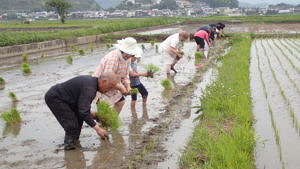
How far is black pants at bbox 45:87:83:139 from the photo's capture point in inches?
187

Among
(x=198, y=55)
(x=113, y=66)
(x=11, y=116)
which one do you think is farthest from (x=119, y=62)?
(x=198, y=55)

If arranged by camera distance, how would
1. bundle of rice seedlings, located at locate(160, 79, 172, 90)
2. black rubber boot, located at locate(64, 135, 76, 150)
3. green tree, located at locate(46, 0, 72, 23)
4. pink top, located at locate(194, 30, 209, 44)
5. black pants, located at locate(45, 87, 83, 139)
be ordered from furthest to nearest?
green tree, located at locate(46, 0, 72, 23)
pink top, located at locate(194, 30, 209, 44)
bundle of rice seedlings, located at locate(160, 79, 172, 90)
black rubber boot, located at locate(64, 135, 76, 150)
black pants, located at locate(45, 87, 83, 139)

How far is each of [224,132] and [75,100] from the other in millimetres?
1859

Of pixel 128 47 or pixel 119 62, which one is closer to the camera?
pixel 128 47

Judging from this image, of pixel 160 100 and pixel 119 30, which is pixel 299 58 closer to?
pixel 160 100

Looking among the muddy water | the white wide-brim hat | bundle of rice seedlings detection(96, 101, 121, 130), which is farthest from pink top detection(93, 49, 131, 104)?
the muddy water

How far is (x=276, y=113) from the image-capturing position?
6.29 m

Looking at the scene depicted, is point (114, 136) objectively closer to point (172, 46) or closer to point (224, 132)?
point (224, 132)

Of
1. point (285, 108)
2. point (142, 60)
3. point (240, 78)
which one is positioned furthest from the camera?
point (142, 60)

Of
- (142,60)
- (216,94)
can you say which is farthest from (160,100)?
(142,60)

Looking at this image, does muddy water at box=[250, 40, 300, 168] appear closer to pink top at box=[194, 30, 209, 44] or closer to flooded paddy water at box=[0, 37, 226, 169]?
flooded paddy water at box=[0, 37, 226, 169]

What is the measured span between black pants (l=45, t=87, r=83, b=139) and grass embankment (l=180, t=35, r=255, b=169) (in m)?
1.39

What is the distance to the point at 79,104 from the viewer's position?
4.50 meters

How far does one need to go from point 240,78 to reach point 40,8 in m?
93.4
